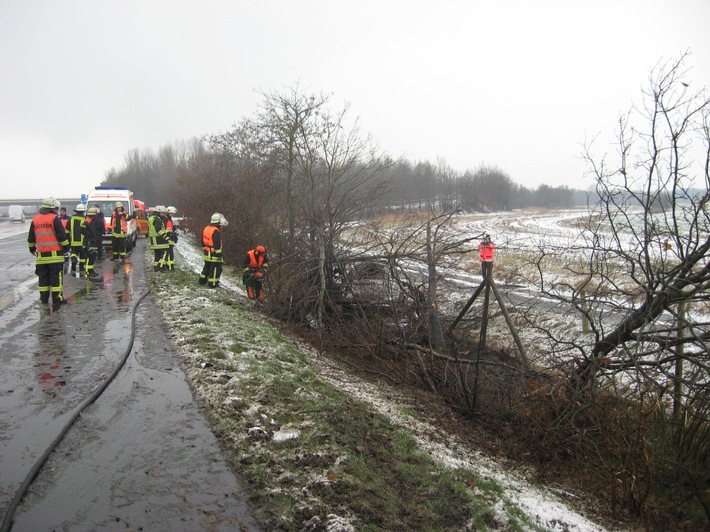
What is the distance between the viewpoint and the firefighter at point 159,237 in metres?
12.8

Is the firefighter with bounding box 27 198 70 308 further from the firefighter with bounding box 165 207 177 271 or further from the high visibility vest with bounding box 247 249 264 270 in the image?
the firefighter with bounding box 165 207 177 271

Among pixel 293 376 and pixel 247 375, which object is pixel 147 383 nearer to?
pixel 247 375

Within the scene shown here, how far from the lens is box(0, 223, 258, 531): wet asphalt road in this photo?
329 cm

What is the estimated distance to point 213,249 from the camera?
447 inches

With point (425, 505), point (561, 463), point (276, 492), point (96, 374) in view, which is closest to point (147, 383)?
point (96, 374)

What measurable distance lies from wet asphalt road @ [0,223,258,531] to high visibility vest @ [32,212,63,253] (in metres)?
1.66

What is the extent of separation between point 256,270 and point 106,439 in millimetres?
7157

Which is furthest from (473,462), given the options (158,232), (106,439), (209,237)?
(158,232)

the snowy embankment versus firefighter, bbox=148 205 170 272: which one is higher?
firefighter, bbox=148 205 170 272

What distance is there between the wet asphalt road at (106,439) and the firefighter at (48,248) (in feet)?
4.46

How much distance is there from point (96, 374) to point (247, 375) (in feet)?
5.60

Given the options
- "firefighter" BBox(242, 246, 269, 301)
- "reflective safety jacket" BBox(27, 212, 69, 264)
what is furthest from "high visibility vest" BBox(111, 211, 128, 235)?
"reflective safety jacket" BBox(27, 212, 69, 264)

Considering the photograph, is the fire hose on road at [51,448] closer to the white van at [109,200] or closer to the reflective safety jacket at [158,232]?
the reflective safety jacket at [158,232]

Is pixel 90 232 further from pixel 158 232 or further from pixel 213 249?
pixel 213 249
